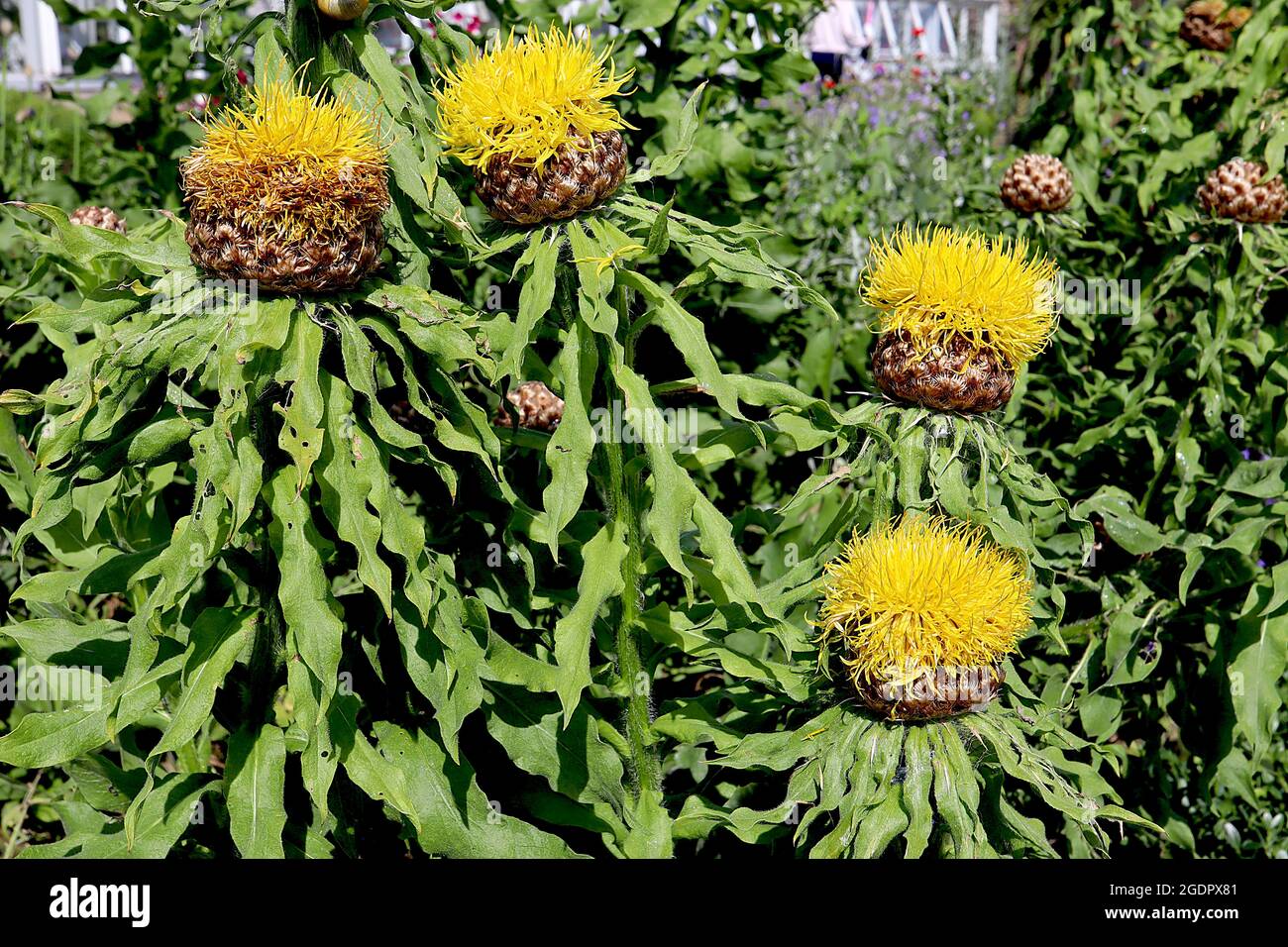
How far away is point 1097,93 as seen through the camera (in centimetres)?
448

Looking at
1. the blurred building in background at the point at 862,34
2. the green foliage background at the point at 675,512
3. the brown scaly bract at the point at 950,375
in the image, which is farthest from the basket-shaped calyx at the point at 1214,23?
the blurred building in background at the point at 862,34

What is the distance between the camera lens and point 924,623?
7.85 ft

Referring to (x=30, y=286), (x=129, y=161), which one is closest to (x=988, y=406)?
(x=30, y=286)

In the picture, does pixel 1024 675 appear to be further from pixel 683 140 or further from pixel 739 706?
pixel 683 140

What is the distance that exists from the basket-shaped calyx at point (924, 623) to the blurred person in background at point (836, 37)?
4397 millimetres

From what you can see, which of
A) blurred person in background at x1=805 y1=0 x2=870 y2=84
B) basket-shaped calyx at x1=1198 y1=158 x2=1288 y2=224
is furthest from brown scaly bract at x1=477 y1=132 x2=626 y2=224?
blurred person in background at x1=805 y1=0 x2=870 y2=84

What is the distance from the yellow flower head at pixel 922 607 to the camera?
7.79 ft

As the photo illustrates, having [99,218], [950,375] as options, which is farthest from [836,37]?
[950,375]

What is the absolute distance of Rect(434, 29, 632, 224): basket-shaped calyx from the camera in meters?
2.36

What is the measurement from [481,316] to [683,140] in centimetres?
57

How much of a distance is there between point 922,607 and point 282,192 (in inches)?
56.8

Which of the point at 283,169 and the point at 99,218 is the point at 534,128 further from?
the point at 99,218

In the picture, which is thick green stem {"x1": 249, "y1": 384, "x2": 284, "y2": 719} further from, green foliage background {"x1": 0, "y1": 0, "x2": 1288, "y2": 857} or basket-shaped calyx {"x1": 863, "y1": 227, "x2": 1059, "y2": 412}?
basket-shaped calyx {"x1": 863, "y1": 227, "x2": 1059, "y2": 412}

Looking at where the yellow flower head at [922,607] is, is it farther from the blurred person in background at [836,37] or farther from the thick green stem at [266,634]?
the blurred person in background at [836,37]
